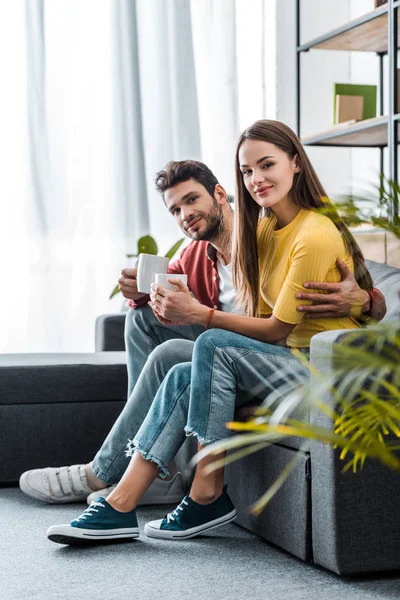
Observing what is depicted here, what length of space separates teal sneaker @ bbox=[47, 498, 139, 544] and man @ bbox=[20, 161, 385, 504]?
225 millimetres

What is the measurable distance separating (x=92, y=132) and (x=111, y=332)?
1261mm

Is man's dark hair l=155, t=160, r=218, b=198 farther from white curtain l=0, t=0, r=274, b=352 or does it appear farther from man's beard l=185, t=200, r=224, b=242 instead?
white curtain l=0, t=0, r=274, b=352

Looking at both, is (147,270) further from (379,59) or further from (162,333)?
(379,59)

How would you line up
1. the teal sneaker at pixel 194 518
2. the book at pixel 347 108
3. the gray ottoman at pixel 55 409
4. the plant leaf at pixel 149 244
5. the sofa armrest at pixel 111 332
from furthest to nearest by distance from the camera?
the book at pixel 347 108 < the sofa armrest at pixel 111 332 < the plant leaf at pixel 149 244 < the gray ottoman at pixel 55 409 < the teal sneaker at pixel 194 518

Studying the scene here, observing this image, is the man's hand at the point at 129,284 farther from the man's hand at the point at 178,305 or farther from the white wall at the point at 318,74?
the white wall at the point at 318,74

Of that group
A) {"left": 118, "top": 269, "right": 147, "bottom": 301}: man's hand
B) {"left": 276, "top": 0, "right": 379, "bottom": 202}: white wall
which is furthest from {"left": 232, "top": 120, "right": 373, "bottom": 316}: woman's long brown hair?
{"left": 276, "top": 0, "right": 379, "bottom": 202}: white wall

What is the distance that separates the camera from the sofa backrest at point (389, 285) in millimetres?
1927

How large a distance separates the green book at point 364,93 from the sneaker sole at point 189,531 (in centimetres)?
201

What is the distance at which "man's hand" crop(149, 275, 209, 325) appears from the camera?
1.91m

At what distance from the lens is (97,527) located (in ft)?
6.02

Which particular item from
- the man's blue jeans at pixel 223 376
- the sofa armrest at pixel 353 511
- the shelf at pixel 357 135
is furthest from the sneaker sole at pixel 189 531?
the shelf at pixel 357 135

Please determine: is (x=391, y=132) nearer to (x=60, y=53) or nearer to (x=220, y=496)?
(x=220, y=496)

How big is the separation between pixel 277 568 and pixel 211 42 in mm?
3159

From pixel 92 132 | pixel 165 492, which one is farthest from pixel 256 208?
pixel 92 132
